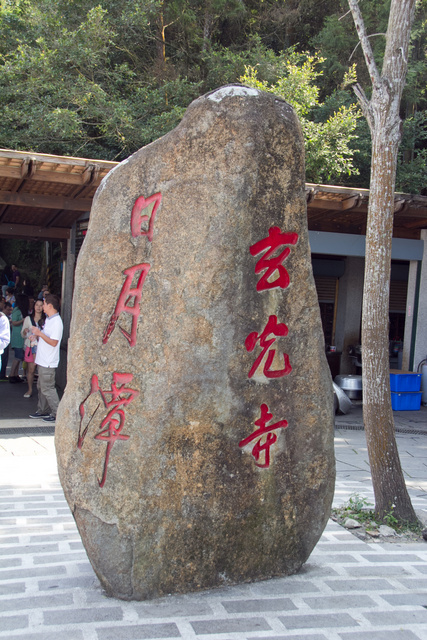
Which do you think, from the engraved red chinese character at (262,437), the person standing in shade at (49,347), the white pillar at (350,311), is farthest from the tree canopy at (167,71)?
the engraved red chinese character at (262,437)

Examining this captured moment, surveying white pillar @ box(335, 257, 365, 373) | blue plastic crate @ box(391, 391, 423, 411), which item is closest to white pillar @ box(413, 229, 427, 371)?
blue plastic crate @ box(391, 391, 423, 411)

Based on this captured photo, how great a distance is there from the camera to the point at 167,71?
1484 centimetres

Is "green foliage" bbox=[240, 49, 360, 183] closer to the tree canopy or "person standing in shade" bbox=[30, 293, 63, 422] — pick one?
the tree canopy

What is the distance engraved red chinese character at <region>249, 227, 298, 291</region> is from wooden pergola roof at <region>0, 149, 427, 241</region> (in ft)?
15.7

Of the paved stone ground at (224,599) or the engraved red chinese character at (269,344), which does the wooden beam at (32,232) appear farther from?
the engraved red chinese character at (269,344)

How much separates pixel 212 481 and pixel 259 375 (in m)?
0.66

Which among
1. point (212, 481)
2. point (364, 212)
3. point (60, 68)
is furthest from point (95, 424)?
point (60, 68)

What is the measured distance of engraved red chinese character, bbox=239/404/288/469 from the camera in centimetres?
341

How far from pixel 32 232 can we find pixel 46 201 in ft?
9.95

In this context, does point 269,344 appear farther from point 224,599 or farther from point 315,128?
point 315,128

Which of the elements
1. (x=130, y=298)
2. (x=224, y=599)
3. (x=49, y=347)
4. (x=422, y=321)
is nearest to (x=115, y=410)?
(x=130, y=298)

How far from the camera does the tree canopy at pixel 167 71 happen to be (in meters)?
12.8

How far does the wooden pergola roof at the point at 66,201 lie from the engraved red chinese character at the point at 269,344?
4.98m

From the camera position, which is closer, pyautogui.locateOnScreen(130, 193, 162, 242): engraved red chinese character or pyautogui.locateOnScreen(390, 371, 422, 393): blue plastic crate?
pyautogui.locateOnScreen(130, 193, 162, 242): engraved red chinese character
